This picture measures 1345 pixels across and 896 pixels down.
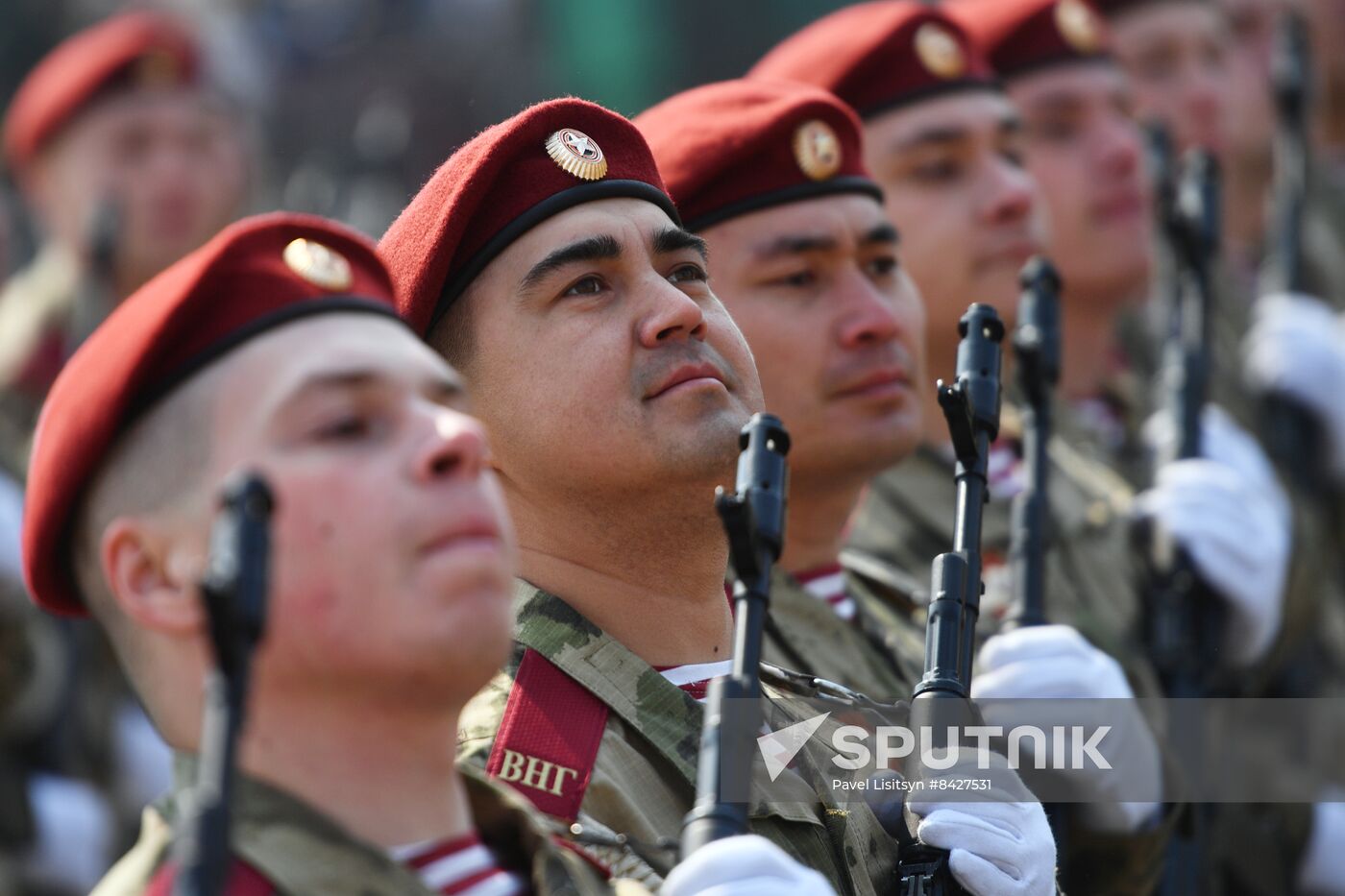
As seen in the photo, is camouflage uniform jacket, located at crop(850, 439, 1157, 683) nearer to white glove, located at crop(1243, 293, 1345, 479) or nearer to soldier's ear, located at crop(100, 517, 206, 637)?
white glove, located at crop(1243, 293, 1345, 479)

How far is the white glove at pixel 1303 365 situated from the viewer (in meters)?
8.56

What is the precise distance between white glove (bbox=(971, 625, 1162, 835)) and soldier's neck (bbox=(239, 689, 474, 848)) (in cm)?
194

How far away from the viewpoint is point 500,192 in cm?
453

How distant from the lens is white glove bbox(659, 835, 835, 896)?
3363 millimetres

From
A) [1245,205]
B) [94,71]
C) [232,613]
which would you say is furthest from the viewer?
[1245,205]

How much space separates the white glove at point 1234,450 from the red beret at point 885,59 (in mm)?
1246

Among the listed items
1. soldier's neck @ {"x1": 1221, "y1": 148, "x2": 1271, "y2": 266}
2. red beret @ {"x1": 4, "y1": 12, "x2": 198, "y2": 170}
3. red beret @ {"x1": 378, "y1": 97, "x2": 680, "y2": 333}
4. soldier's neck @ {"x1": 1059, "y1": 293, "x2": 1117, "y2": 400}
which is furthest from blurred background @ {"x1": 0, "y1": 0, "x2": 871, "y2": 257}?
red beret @ {"x1": 378, "y1": 97, "x2": 680, "y2": 333}

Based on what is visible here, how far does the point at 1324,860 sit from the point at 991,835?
341cm

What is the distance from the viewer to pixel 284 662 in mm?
3322

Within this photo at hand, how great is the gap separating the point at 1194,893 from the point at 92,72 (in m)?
6.11

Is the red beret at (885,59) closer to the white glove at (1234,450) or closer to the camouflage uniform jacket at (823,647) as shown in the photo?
the white glove at (1234,450)

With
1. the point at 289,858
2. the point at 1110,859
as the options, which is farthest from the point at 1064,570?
the point at 289,858

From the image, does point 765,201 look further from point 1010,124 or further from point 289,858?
point 289,858

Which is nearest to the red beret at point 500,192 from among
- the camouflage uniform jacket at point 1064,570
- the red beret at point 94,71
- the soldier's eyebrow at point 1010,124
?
the camouflage uniform jacket at point 1064,570
